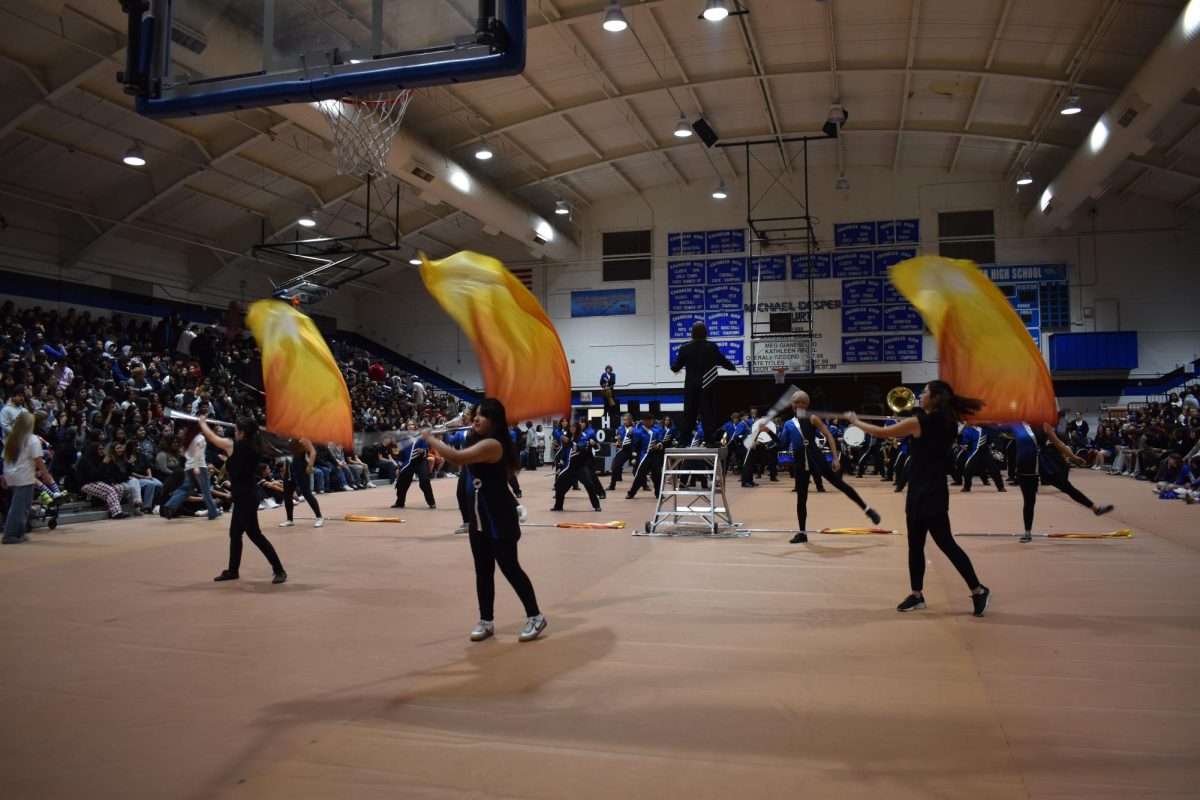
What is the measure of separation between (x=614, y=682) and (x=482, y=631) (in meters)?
1.32

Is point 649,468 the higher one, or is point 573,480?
point 649,468

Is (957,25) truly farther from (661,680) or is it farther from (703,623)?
(661,680)

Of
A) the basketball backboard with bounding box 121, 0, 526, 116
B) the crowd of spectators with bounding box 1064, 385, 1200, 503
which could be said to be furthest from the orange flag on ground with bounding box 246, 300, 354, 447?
the crowd of spectators with bounding box 1064, 385, 1200, 503

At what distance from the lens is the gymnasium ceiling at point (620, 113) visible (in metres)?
16.8

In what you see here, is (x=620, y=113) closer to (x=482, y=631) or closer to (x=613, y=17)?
(x=613, y=17)

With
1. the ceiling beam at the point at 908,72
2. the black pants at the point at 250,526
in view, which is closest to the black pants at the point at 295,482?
the black pants at the point at 250,526

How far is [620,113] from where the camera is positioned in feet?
74.3

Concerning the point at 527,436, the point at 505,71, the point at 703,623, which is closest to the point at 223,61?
the point at 505,71

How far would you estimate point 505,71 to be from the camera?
592cm

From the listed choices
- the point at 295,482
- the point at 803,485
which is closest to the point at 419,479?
the point at 295,482

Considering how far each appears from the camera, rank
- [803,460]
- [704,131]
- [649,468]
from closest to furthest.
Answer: [803,460] → [649,468] → [704,131]

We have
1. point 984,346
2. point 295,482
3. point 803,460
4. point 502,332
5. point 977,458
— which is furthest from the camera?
point 977,458

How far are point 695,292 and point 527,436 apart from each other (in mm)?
8259

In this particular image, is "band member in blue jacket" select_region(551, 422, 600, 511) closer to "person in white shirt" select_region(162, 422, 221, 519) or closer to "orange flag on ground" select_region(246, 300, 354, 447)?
"orange flag on ground" select_region(246, 300, 354, 447)
